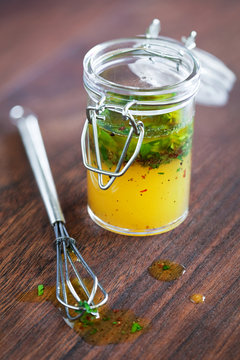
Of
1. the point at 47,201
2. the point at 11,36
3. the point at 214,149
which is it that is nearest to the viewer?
the point at 47,201

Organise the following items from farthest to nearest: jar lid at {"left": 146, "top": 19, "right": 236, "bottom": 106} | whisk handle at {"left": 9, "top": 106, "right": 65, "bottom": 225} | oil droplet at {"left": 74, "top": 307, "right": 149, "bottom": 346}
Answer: jar lid at {"left": 146, "top": 19, "right": 236, "bottom": 106} < whisk handle at {"left": 9, "top": 106, "right": 65, "bottom": 225} < oil droplet at {"left": 74, "top": 307, "right": 149, "bottom": 346}

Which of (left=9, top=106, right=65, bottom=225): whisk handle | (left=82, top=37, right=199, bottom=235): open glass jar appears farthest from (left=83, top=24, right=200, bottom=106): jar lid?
(left=9, top=106, right=65, bottom=225): whisk handle

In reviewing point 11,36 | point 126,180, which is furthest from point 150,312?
point 11,36

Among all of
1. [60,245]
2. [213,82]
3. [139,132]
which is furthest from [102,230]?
[213,82]

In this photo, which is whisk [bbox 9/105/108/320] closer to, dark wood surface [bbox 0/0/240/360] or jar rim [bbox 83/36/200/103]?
dark wood surface [bbox 0/0/240/360]

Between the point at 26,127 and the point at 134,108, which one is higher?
the point at 134,108

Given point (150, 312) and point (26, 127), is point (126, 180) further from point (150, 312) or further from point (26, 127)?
point (26, 127)

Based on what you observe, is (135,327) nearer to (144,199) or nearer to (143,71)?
(144,199)
